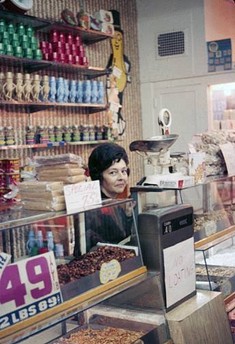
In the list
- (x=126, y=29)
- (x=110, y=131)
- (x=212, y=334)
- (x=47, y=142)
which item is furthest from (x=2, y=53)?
(x=212, y=334)

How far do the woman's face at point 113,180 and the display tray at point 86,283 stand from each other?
84 centimetres

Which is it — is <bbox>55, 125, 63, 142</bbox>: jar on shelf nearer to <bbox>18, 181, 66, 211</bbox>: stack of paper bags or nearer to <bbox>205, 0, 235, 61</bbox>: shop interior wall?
<bbox>205, 0, 235, 61</bbox>: shop interior wall

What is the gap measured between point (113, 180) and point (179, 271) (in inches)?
32.5

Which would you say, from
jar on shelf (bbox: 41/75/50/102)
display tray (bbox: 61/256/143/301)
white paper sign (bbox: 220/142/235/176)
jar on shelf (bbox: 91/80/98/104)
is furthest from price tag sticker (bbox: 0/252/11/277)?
jar on shelf (bbox: 91/80/98/104)

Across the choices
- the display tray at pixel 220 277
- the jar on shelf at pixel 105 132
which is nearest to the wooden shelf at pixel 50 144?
the jar on shelf at pixel 105 132

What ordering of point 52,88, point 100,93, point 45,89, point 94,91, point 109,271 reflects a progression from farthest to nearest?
1. point 100,93
2. point 94,91
3. point 52,88
4. point 45,89
5. point 109,271

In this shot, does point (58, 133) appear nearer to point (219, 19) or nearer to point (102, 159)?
point (102, 159)

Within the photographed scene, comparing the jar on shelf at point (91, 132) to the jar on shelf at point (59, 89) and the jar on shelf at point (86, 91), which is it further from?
the jar on shelf at point (59, 89)

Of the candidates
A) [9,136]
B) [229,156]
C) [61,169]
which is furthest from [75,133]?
[61,169]

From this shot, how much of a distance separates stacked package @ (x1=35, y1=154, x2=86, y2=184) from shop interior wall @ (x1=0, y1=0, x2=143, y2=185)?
9.43 ft

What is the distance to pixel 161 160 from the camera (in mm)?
2736

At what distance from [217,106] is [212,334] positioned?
4.49 metres

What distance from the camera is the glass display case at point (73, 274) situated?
1563 mm

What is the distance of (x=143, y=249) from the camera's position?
2072 mm
